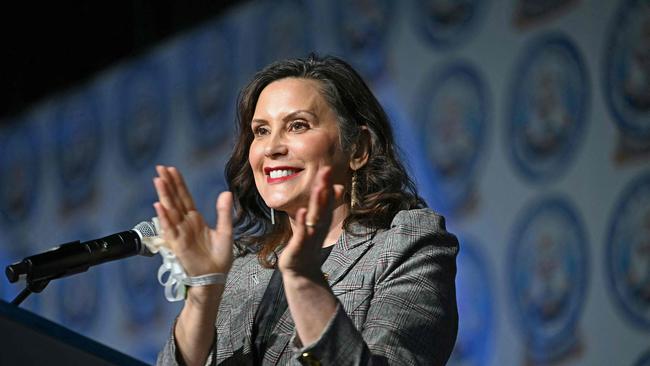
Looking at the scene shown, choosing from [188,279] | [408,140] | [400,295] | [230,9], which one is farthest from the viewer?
[230,9]

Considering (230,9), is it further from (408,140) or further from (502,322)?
(502,322)

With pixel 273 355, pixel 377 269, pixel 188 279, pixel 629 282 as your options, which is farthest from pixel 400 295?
pixel 629 282

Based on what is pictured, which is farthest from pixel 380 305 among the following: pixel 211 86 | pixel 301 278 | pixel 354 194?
pixel 211 86

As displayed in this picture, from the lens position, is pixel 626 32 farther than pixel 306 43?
No

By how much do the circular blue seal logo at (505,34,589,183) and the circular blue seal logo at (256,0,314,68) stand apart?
976 millimetres

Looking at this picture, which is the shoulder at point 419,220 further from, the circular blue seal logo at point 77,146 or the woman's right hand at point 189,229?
the circular blue seal logo at point 77,146

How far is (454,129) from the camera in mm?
3324

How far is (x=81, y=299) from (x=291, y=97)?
9.40ft

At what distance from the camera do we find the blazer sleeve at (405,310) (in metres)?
1.72

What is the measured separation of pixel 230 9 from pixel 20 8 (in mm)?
1517

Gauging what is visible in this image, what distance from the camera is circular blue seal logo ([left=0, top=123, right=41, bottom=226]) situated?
521cm

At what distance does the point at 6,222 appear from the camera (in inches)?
207

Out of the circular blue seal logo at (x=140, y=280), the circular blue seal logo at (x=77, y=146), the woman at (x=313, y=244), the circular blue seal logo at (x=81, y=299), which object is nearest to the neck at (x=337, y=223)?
the woman at (x=313, y=244)

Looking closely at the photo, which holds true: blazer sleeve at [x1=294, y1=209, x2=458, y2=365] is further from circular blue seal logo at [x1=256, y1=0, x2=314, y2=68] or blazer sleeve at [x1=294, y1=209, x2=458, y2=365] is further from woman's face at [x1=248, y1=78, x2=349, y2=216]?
circular blue seal logo at [x1=256, y1=0, x2=314, y2=68]
